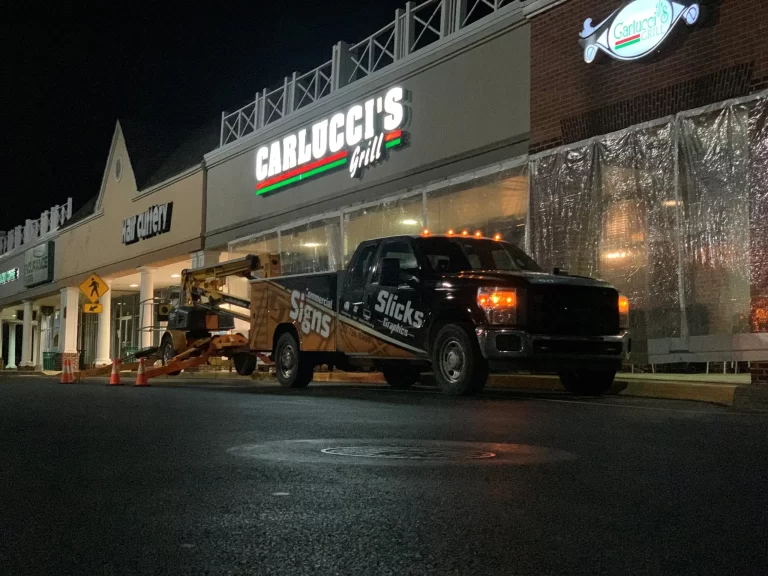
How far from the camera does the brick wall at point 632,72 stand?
1253cm

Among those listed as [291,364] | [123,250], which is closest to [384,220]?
[291,364]

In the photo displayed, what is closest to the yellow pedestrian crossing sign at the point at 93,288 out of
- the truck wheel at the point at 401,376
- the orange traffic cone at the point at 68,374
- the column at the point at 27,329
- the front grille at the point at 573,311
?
the orange traffic cone at the point at 68,374

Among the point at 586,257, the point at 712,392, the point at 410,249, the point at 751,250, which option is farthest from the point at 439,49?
the point at 712,392

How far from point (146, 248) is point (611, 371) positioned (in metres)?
23.9

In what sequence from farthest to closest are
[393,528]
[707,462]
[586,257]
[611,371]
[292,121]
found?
1. [292,121]
2. [586,257]
3. [611,371]
4. [707,462]
5. [393,528]

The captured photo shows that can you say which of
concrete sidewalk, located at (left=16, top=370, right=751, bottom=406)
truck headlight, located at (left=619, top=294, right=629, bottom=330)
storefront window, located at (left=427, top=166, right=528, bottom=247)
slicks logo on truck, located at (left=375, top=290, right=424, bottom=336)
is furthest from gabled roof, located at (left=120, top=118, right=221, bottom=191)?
truck headlight, located at (left=619, top=294, right=629, bottom=330)

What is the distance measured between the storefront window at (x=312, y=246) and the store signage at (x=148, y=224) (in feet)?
27.1

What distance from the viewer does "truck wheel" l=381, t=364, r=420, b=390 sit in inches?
576

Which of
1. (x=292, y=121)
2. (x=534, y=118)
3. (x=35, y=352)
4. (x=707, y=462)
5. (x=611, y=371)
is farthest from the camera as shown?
(x=35, y=352)

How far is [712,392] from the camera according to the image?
433 inches

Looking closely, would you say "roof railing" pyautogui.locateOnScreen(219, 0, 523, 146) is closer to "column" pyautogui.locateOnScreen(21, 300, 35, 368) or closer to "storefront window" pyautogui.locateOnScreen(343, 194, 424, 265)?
"storefront window" pyautogui.locateOnScreen(343, 194, 424, 265)

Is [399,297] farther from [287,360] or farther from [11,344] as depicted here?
[11,344]

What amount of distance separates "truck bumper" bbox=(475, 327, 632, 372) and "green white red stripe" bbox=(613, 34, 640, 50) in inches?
208

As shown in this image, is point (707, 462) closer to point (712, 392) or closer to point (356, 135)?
point (712, 392)
